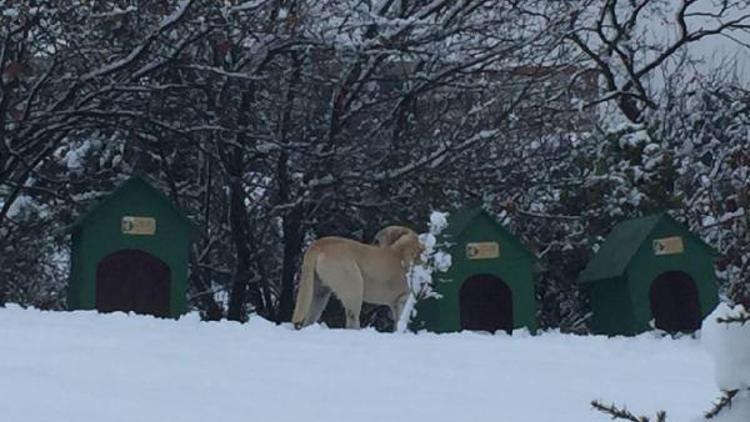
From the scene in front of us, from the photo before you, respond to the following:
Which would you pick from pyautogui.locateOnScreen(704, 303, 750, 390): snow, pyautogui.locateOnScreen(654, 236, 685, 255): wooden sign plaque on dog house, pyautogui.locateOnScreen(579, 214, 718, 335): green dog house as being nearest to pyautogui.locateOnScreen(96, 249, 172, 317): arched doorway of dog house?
pyautogui.locateOnScreen(579, 214, 718, 335): green dog house

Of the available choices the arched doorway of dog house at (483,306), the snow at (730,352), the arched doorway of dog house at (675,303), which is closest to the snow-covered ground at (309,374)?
the snow at (730,352)

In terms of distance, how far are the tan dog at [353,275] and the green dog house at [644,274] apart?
3.88ft

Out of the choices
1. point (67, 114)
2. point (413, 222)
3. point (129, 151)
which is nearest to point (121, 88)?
point (67, 114)

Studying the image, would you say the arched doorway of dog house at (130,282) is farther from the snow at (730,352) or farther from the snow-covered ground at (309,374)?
the snow at (730,352)

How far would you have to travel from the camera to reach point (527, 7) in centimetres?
822

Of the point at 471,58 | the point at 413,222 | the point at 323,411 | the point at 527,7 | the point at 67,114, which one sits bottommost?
the point at 323,411

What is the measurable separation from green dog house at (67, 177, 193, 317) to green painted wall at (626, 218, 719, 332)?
2.40 metres

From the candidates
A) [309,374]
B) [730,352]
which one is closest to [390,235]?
[309,374]

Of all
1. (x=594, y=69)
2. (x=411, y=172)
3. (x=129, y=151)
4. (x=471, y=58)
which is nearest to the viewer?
(x=411, y=172)

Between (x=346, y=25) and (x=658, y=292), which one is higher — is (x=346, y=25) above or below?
above

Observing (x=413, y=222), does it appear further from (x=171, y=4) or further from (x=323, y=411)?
(x=323, y=411)

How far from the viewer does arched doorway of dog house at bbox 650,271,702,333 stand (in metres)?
5.77

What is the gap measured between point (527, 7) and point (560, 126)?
3.45 ft

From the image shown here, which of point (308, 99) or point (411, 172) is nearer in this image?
point (411, 172)
